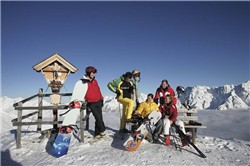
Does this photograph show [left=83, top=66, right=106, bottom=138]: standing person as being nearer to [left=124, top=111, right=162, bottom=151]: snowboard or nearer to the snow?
the snow

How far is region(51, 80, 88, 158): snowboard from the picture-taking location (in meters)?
6.20

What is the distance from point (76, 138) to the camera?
791cm

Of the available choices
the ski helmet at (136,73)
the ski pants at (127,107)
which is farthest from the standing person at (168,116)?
the ski helmet at (136,73)

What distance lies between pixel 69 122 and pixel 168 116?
3.50 meters

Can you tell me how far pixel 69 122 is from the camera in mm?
6980

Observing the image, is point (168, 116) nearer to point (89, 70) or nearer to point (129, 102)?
point (129, 102)

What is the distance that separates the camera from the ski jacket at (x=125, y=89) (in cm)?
783

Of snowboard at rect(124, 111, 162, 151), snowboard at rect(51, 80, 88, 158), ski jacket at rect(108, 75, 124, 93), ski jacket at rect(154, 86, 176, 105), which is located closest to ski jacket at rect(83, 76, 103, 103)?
snowboard at rect(51, 80, 88, 158)

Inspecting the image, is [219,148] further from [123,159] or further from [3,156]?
[3,156]

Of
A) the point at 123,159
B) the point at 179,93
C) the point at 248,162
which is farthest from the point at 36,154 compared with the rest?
the point at 248,162

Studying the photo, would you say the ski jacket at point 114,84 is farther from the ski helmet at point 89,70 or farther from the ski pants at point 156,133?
the ski pants at point 156,133

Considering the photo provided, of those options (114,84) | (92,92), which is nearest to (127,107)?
(114,84)

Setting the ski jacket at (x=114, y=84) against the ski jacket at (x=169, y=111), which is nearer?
the ski jacket at (x=169, y=111)

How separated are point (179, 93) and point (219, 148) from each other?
2.65m
